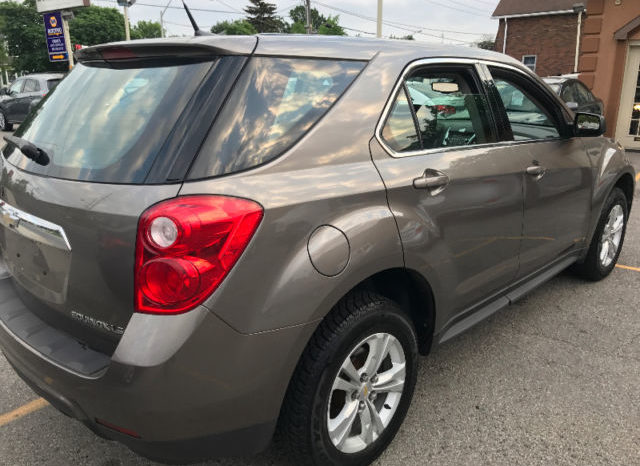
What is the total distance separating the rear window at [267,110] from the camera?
169 centimetres

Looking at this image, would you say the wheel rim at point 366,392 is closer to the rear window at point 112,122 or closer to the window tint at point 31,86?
the rear window at point 112,122

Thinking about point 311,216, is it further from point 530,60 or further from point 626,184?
point 530,60

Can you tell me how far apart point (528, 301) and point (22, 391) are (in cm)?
333

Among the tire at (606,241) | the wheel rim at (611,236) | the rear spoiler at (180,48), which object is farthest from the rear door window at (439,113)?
the wheel rim at (611,236)

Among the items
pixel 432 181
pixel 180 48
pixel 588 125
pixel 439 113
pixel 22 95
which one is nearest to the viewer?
pixel 180 48

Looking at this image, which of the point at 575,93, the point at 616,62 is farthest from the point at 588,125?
the point at 616,62

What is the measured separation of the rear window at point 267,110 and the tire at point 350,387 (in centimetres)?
64

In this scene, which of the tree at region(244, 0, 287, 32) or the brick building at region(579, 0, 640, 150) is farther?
the tree at region(244, 0, 287, 32)

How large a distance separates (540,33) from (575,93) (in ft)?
81.0

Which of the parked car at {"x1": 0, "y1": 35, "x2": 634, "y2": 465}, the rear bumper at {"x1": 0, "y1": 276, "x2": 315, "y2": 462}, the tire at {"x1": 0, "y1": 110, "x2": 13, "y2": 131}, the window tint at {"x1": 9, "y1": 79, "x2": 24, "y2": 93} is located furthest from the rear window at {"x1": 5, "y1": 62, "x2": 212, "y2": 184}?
the tire at {"x1": 0, "y1": 110, "x2": 13, "y2": 131}

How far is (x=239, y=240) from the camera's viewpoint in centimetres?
160

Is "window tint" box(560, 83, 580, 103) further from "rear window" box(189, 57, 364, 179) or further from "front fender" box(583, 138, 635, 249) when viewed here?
"rear window" box(189, 57, 364, 179)

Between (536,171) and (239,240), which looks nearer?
(239,240)

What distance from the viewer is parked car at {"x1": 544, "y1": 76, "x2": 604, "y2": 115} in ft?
33.4
